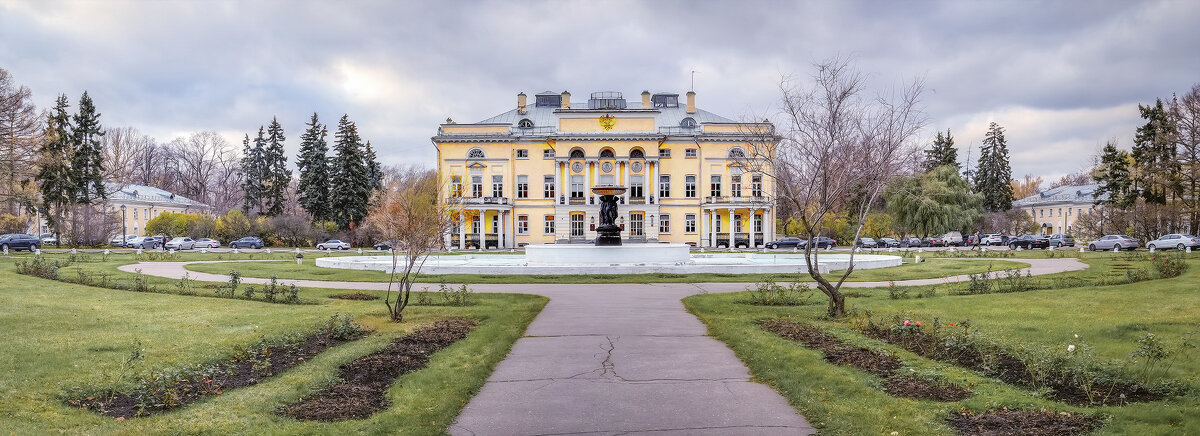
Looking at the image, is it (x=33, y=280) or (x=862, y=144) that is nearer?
(x=862, y=144)

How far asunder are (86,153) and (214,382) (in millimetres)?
64811

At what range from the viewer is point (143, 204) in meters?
81.9

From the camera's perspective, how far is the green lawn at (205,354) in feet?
18.8

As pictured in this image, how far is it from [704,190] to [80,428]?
6106cm

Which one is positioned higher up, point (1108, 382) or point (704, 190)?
point (704, 190)

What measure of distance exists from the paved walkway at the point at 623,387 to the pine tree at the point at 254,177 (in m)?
70.8

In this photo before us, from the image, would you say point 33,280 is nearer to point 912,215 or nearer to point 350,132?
point 350,132

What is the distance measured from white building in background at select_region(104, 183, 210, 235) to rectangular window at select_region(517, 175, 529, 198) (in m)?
43.6

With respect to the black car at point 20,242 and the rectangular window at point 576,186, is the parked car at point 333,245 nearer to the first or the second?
the black car at point 20,242

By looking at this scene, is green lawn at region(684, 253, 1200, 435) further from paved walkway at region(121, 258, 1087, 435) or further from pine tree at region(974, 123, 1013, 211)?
pine tree at region(974, 123, 1013, 211)

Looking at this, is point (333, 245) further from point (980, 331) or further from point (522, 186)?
point (980, 331)

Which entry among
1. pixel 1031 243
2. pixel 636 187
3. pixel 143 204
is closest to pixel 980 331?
pixel 1031 243

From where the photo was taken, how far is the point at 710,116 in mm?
69062

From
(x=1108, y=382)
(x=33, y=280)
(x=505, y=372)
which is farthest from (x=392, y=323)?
(x=33, y=280)
